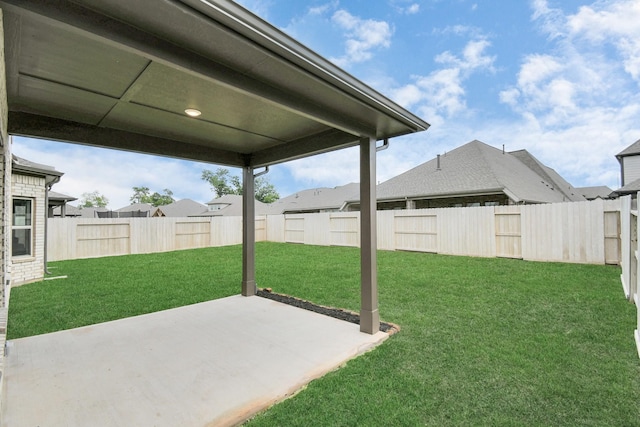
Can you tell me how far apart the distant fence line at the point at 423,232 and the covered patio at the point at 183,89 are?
730 cm

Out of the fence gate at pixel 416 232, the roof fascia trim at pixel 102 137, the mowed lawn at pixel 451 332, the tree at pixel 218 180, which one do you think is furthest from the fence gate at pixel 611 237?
the tree at pixel 218 180

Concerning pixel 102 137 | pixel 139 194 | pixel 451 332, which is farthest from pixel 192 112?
pixel 139 194

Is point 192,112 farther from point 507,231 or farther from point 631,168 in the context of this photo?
point 631,168

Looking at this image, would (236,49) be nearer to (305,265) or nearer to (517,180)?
(305,265)

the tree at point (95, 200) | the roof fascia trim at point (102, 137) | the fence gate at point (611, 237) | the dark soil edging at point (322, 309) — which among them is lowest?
the dark soil edging at point (322, 309)

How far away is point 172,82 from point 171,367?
2.56 m

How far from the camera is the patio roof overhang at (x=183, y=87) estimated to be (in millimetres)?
1655

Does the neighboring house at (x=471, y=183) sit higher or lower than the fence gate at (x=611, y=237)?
higher

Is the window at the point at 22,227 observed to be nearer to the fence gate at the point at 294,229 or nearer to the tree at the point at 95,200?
the fence gate at the point at 294,229

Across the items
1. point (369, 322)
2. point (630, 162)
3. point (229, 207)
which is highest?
point (630, 162)

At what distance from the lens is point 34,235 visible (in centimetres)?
686

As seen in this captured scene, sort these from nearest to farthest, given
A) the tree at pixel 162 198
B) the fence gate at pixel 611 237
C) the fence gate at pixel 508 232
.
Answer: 1. the fence gate at pixel 611 237
2. the fence gate at pixel 508 232
3. the tree at pixel 162 198

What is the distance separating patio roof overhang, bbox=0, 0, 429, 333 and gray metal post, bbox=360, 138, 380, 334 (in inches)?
0.5

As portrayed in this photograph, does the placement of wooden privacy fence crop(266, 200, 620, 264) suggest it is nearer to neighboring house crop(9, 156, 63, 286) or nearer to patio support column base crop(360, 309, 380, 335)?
patio support column base crop(360, 309, 380, 335)
